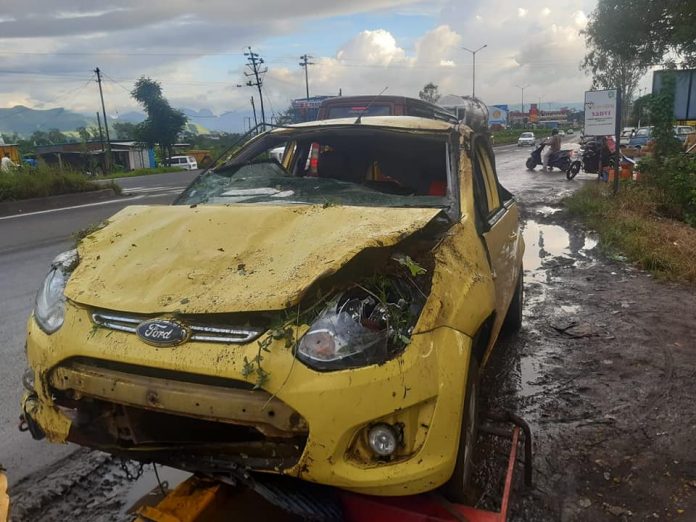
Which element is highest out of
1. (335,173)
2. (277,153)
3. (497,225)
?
(277,153)

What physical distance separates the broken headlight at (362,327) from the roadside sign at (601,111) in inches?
463

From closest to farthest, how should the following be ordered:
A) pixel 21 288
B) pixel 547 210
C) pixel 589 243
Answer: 1. pixel 21 288
2. pixel 589 243
3. pixel 547 210

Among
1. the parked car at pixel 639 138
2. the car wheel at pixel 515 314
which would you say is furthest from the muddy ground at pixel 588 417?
the parked car at pixel 639 138

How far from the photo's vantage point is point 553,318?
5.62 m

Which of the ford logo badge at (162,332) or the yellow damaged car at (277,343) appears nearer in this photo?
the yellow damaged car at (277,343)

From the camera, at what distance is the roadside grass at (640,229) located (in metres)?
7.15

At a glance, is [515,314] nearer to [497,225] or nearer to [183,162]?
[497,225]

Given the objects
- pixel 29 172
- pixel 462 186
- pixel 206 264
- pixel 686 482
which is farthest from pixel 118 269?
pixel 29 172

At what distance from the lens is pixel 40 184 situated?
15.1m

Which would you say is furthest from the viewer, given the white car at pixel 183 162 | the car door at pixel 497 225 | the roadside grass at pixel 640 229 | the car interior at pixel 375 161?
the white car at pixel 183 162

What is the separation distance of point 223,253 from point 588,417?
2.51 meters

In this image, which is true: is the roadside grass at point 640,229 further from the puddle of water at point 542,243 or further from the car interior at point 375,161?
the car interior at point 375,161

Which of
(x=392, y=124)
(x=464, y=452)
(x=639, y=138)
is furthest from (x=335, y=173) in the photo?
(x=639, y=138)

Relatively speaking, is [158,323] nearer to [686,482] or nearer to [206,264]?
[206,264]
